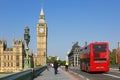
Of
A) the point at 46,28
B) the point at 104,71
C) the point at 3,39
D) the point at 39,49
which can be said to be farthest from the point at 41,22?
the point at 104,71

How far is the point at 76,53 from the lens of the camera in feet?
632

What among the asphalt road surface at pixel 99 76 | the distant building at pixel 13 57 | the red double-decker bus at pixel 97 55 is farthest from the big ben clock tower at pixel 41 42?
the asphalt road surface at pixel 99 76

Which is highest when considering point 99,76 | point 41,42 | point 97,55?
point 41,42

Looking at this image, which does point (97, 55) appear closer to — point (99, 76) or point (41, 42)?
point (99, 76)

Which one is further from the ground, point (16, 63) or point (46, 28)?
point (46, 28)

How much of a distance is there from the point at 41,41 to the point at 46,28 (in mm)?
9221

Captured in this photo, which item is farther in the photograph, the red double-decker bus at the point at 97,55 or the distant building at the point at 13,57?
the distant building at the point at 13,57

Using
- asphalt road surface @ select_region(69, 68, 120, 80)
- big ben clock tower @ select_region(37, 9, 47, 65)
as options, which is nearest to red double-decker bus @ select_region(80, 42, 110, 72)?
asphalt road surface @ select_region(69, 68, 120, 80)

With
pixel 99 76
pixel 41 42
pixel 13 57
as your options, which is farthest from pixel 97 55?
pixel 41 42

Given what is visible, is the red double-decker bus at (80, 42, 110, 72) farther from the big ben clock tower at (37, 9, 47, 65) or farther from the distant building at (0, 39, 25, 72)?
the big ben clock tower at (37, 9, 47, 65)

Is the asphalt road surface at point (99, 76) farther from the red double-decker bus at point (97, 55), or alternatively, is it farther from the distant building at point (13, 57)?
the distant building at point (13, 57)

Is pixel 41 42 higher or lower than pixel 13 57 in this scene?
higher

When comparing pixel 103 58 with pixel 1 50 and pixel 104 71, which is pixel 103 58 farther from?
pixel 1 50

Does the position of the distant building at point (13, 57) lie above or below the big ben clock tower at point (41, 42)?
below
